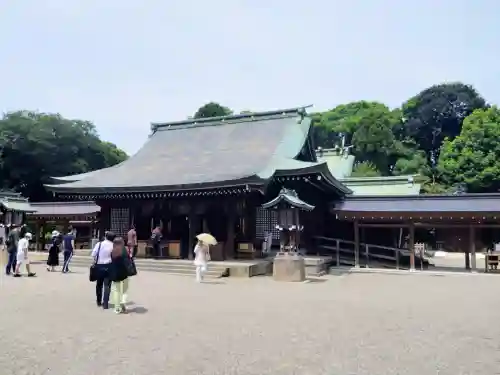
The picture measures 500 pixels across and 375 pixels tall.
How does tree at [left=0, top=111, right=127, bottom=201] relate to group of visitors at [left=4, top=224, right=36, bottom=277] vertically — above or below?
above

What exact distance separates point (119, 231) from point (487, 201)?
53.3 feet

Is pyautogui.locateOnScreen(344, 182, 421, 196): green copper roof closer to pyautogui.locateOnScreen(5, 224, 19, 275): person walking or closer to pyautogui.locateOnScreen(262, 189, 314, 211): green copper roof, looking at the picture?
pyautogui.locateOnScreen(262, 189, 314, 211): green copper roof

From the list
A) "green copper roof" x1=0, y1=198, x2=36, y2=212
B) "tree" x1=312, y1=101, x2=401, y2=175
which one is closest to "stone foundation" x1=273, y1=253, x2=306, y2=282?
"green copper roof" x1=0, y1=198, x2=36, y2=212

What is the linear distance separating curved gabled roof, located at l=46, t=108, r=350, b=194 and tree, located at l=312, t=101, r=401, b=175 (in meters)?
27.5

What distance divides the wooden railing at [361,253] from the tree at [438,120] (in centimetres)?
4214

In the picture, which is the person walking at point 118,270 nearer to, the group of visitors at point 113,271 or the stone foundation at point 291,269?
the group of visitors at point 113,271

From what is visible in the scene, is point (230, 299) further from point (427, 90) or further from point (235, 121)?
point (427, 90)

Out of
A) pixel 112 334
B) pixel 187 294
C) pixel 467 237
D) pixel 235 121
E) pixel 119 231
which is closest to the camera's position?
pixel 112 334

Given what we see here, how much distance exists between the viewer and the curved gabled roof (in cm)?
2067

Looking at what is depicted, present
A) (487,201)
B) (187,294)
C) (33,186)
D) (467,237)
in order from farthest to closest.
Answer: (33,186)
(467,237)
(487,201)
(187,294)

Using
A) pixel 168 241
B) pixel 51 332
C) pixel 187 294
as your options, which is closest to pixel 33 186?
pixel 168 241

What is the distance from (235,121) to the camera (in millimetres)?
27438

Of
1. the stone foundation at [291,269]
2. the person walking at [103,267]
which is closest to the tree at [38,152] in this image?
the stone foundation at [291,269]

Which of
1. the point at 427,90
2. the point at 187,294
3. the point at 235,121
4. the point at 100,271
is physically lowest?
the point at 187,294
